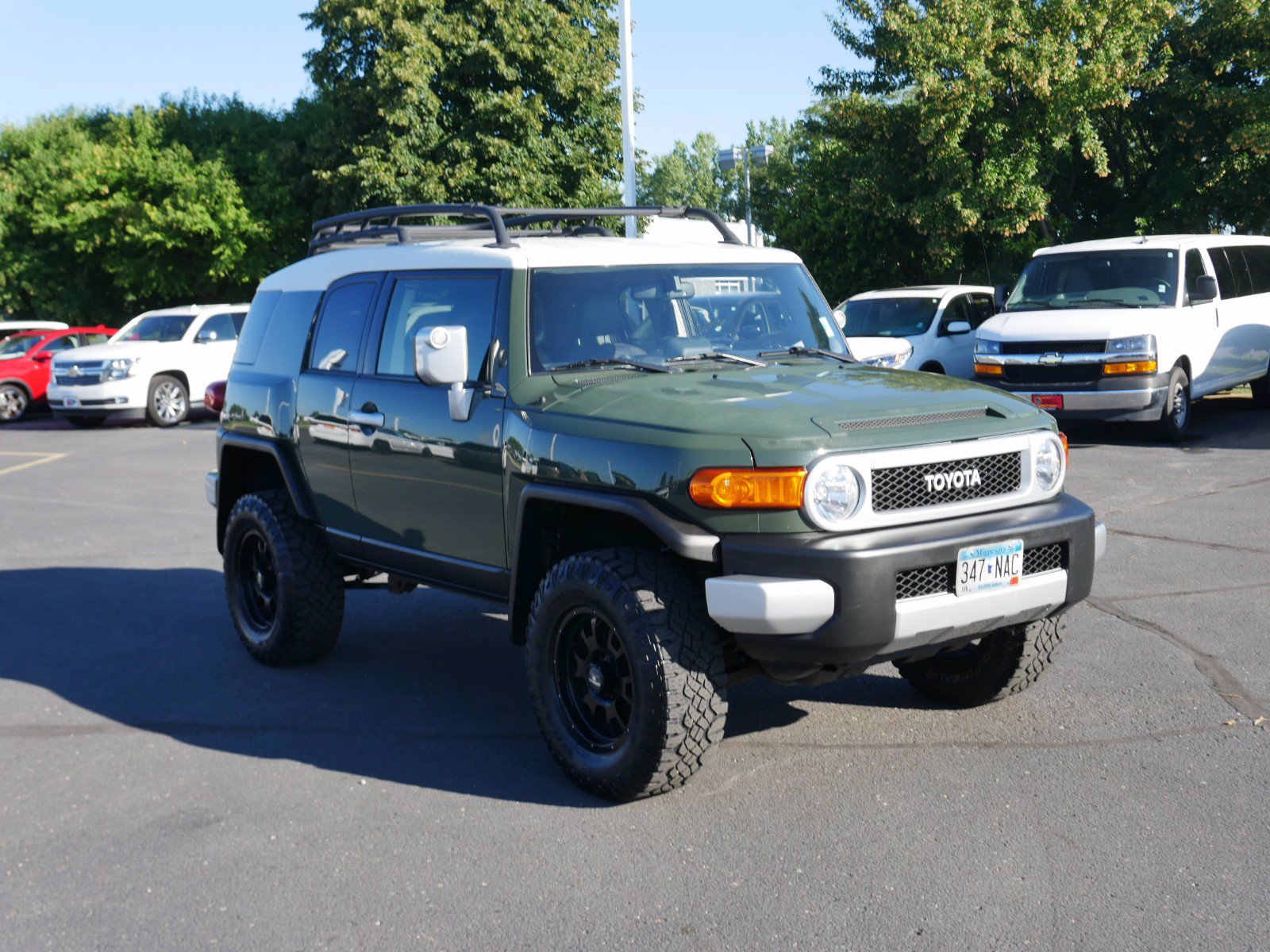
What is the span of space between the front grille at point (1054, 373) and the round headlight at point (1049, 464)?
928cm

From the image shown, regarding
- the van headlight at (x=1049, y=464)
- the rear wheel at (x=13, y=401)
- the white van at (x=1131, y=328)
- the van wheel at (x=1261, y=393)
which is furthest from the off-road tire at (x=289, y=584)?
the rear wheel at (x=13, y=401)

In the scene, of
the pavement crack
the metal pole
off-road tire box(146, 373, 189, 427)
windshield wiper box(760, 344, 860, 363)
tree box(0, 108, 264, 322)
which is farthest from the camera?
tree box(0, 108, 264, 322)

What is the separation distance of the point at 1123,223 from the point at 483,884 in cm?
2312

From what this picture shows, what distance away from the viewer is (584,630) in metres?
4.69

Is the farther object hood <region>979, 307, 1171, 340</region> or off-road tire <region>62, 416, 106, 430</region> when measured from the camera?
off-road tire <region>62, 416, 106, 430</region>

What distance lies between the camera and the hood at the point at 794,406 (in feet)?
14.0

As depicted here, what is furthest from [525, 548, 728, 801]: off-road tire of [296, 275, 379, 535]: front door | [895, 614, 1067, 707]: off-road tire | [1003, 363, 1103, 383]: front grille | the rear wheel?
the rear wheel

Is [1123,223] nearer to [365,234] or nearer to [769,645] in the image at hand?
[365,234]

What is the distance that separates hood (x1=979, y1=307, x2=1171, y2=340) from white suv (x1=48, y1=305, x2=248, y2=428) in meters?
12.1

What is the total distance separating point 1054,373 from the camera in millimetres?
13672

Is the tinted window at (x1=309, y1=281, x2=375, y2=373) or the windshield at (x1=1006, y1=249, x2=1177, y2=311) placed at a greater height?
the windshield at (x1=1006, y1=249, x2=1177, y2=311)

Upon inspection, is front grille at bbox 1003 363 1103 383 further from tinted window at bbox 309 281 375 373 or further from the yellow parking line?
the yellow parking line

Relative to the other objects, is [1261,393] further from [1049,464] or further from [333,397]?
[333,397]

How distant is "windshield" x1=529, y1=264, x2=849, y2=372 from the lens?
5.17m
